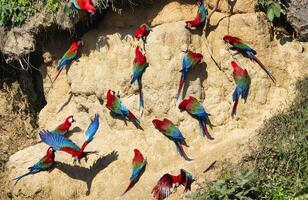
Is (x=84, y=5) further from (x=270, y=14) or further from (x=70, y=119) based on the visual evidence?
(x=270, y=14)

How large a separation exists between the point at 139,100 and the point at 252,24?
4.67 ft

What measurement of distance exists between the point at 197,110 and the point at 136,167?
33.4 inches

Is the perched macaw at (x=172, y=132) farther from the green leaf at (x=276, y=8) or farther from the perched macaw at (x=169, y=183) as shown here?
the green leaf at (x=276, y=8)

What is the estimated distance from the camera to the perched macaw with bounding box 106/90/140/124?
7898mm

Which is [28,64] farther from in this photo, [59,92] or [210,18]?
[210,18]

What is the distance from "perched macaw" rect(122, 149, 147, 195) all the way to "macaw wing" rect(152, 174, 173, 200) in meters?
0.42

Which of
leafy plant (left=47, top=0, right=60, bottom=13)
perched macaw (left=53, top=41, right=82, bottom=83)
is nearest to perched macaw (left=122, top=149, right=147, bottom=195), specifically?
perched macaw (left=53, top=41, right=82, bottom=83)

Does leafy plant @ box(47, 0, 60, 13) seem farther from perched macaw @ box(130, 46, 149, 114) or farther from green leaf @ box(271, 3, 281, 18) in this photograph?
green leaf @ box(271, 3, 281, 18)

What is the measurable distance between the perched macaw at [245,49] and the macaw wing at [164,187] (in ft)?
5.00

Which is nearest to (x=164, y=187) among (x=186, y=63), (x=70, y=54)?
(x=186, y=63)

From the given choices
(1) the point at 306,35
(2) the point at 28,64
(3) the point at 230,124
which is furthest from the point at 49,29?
(1) the point at 306,35

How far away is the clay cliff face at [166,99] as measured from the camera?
767 cm

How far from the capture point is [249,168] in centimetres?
691

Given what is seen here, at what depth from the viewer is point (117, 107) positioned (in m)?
7.90
